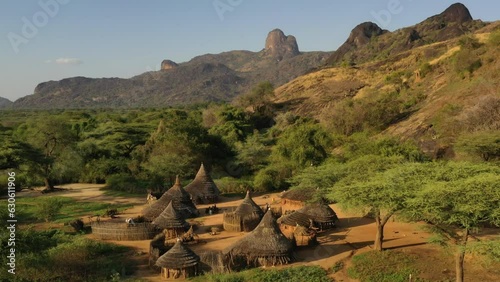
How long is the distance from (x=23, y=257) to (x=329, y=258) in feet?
41.1

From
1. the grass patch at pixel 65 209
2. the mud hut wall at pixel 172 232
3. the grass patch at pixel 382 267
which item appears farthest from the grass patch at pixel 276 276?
the grass patch at pixel 65 209

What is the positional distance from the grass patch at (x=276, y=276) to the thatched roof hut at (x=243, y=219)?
628cm

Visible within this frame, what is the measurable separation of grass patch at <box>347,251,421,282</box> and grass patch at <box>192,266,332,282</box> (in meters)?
1.40

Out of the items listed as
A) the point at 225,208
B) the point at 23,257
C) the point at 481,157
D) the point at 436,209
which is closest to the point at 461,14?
the point at 481,157

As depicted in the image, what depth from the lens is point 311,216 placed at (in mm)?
23125

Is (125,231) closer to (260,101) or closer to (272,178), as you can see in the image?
(272,178)

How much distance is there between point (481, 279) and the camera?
52.5 ft

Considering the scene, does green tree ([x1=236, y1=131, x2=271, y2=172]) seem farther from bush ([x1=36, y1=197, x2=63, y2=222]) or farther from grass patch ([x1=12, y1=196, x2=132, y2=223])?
bush ([x1=36, y1=197, x2=63, y2=222])

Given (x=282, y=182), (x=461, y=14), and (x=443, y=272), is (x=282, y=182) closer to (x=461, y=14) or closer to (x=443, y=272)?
(x=443, y=272)

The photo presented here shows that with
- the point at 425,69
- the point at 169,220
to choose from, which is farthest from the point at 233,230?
the point at 425,69

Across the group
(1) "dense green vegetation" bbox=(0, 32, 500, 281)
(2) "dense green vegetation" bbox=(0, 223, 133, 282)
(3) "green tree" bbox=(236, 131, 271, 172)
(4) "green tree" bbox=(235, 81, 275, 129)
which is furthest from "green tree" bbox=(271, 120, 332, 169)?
(4) "green tree" bbox=(235, 81, 275, 129)

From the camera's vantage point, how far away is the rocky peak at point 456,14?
100 m

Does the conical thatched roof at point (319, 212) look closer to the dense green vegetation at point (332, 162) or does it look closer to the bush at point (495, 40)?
the dense green vegetation at point (332, 162)

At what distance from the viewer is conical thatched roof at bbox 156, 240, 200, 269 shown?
17312mm
